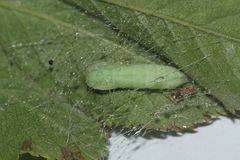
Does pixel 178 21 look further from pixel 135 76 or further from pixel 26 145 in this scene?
pixel 26 145

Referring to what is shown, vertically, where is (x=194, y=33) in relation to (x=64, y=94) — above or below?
above

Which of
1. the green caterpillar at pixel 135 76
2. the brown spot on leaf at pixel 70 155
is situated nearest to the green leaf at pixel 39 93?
the brown spot on leaf at pixel 70 155

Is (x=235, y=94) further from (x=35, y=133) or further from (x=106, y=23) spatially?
(x=35, y=133)

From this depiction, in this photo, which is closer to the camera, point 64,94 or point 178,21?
point 178,21

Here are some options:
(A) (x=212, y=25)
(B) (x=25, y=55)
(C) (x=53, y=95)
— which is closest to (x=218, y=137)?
(A) (x=212, y=25)

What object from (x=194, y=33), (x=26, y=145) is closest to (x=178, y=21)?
(x=194, y=33)

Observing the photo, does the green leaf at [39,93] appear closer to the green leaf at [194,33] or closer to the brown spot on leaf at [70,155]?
the brown spot on leaf at [70,155]
